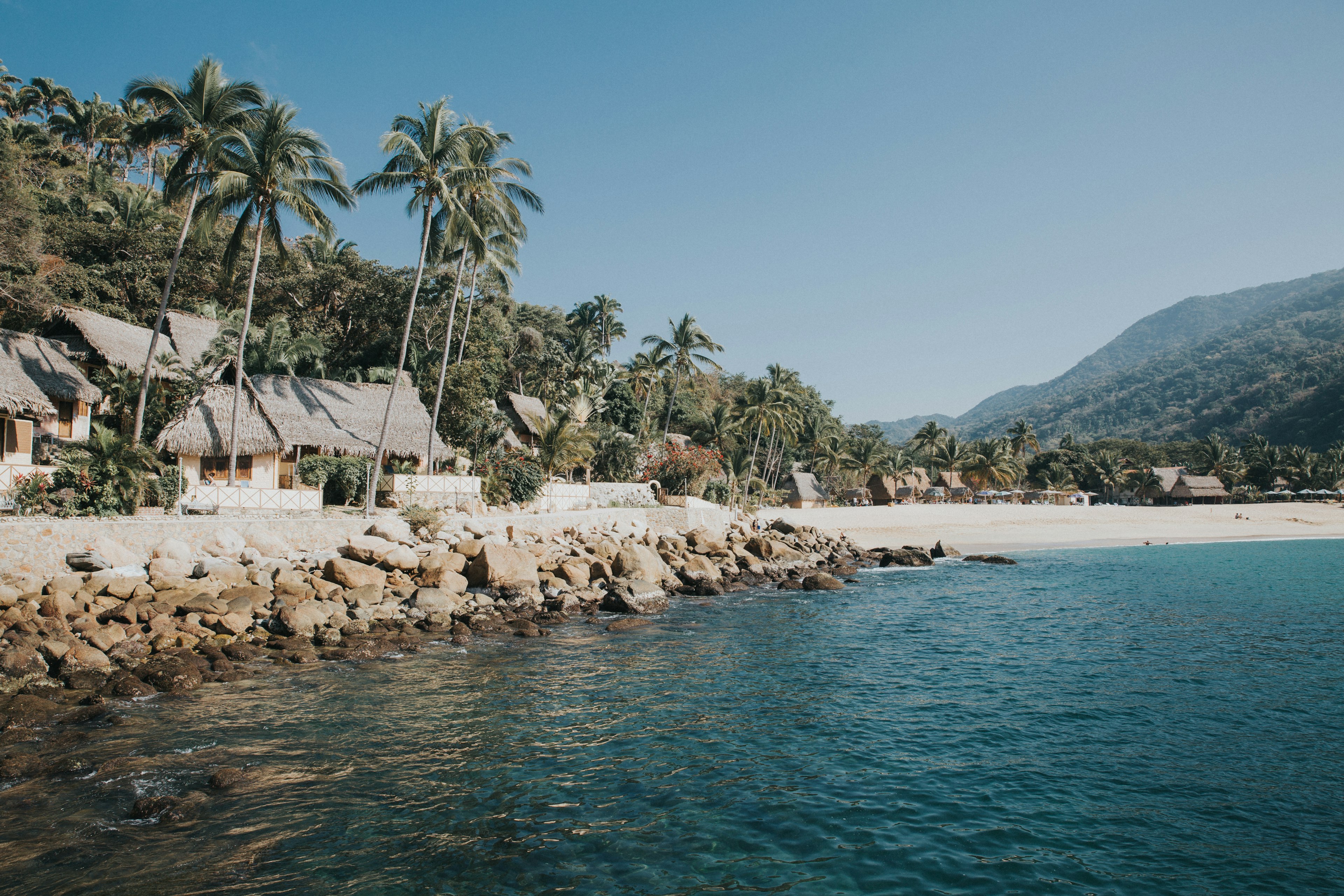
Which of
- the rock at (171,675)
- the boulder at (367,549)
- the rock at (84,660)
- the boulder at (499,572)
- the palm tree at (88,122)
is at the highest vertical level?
the palm tree at (88,122)

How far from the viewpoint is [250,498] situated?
827 inches

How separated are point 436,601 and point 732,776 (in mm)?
10720

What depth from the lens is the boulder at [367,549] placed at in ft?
60.7

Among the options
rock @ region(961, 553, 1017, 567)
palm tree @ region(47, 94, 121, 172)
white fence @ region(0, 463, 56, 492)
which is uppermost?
palm tree @ region(47, 94, 121, 172)

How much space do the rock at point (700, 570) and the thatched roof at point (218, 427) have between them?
48.5 feet

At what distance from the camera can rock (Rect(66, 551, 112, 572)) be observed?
48.2 ft

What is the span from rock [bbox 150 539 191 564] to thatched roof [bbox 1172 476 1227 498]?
90.3m

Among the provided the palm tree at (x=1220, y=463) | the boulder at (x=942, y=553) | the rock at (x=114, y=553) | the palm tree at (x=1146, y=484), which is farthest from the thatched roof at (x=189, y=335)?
the palm tree at (x=1220, y=463)

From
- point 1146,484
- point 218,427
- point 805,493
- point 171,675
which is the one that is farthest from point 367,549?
point 1146,484

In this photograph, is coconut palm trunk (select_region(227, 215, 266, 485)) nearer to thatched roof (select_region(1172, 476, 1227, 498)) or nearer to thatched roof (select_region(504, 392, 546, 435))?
thatched roof (select_region(504, 392, 546, 435))

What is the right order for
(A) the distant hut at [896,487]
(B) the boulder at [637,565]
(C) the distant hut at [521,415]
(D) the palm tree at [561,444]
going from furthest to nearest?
(A) the distant hut at [896,487] → (C) the distant hut at [521,415] → (D) the palm tree at [561,444] → (B) the boulder at [637,565]

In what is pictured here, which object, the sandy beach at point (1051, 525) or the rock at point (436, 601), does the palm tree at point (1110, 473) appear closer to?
the sandy beach at point (1051, 525)

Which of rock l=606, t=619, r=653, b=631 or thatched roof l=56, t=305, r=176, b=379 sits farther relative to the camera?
thatched roof l=56, t=305, r=176, b=379

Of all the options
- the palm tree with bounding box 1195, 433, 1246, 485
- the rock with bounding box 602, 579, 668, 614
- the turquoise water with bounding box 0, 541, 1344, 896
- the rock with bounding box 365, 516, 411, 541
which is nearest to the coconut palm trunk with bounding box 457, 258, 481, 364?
the rock with bounding box 365, 516, 411, 541
